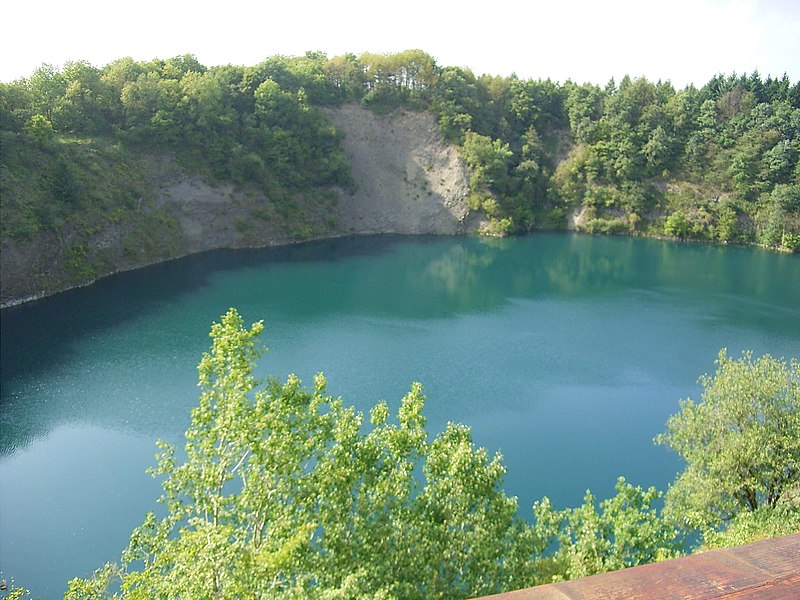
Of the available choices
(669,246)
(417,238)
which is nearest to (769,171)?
(669,246)

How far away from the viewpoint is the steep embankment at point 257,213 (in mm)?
38750

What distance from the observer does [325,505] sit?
999 cm

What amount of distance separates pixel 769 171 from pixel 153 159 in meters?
54.8

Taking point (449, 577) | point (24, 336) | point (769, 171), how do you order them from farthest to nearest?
1. point (769, 171)
2. point (24, 336)
3. point (449, 577)

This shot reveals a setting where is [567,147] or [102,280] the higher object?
[567,147]

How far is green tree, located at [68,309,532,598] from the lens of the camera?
925 cm

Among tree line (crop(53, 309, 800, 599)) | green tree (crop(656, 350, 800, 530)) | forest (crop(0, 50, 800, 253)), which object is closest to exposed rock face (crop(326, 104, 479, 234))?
forest (crop(0, 50, 800, 253))

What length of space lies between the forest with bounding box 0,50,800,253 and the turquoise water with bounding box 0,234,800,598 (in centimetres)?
758

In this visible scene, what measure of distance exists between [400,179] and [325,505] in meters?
56.3

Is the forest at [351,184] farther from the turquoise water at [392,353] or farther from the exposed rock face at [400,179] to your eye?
the turquoise water at [392,353]

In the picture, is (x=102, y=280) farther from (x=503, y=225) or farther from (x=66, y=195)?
(x=503, y=225)

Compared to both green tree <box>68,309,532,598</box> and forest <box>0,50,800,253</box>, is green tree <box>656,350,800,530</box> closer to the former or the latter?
green tree <box>68,309,532,598</box>

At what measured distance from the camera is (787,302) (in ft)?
137

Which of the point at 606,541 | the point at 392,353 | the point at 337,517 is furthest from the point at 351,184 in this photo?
the point at 337,517
